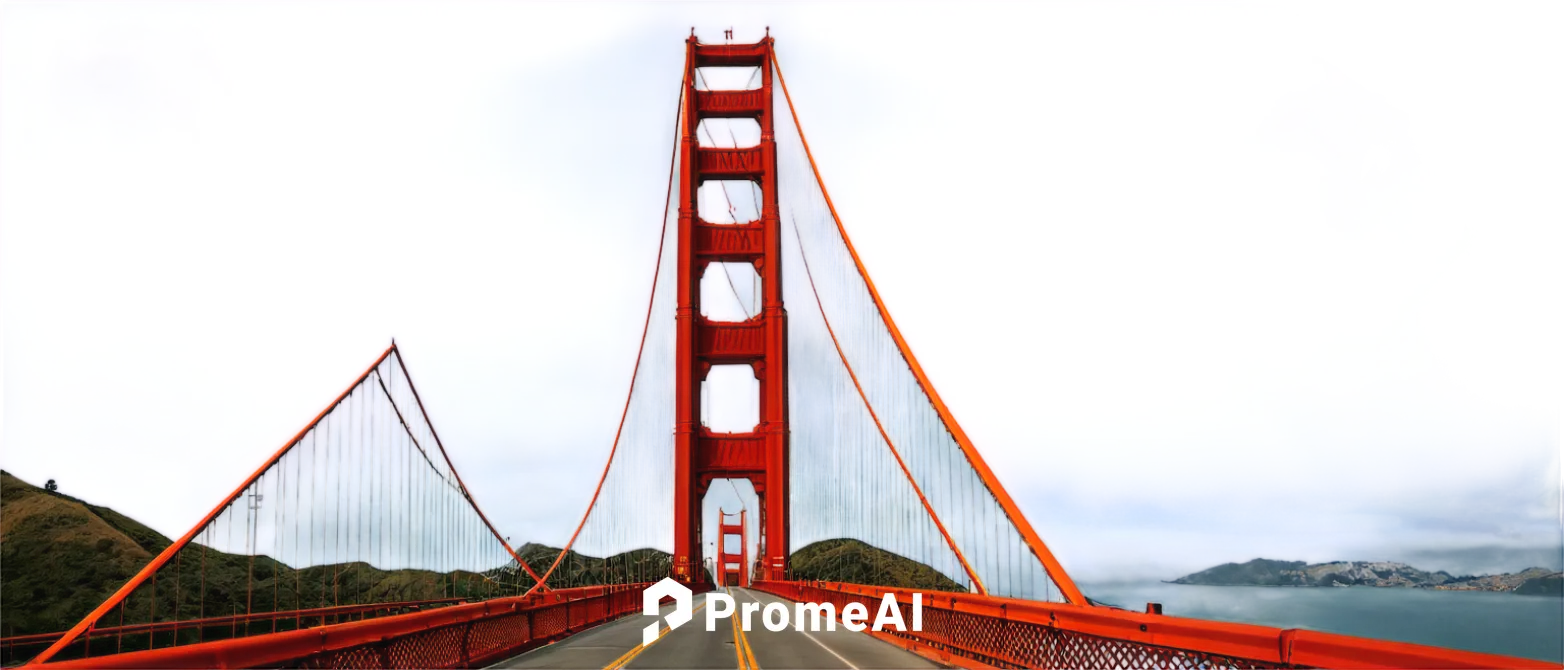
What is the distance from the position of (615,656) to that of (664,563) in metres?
46.5

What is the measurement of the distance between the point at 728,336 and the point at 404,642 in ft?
146

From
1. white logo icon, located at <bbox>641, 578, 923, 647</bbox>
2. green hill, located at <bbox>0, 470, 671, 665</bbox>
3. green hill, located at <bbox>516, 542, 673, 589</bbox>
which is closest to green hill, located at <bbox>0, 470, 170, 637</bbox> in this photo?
green hill, located at <bbox>0, 470, 671, 665</bbox>

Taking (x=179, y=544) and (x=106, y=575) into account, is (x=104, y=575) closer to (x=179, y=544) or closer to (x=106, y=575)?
(x=106, y=575)

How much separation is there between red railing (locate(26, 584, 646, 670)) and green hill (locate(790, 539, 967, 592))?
3941 centimetres

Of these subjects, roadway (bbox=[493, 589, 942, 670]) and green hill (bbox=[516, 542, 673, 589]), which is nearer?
roadway (bbox=[493, 589, 942, 670])

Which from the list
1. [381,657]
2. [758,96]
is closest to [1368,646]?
[381,657]

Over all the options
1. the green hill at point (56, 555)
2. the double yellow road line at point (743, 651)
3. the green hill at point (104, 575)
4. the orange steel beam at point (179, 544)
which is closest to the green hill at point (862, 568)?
the green hill at point (104, 575)

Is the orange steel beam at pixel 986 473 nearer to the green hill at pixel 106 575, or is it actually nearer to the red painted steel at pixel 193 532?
the red painted steel at pixel 193 532

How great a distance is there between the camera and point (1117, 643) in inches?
569

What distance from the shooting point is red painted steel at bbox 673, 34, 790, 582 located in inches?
2338

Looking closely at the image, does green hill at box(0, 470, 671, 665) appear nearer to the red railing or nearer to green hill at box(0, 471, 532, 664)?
green hill at box(0, 471, 532, 664)

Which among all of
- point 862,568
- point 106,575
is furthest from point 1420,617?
point 106,575

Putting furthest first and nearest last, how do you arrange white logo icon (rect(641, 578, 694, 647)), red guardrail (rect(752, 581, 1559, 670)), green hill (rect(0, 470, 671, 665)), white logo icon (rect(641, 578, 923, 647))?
green hill (rect(0, 470, 671, 665)) → white logo icon (rect(641, 578, 694, 647)) → white logo icon (rect(641, 578, 923, 647)) → red guardrail (rect(752, 581, 1559, 670))

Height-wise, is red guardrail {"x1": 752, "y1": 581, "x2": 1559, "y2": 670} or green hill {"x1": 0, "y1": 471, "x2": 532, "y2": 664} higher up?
red guardrail {"x1": 752, "y1": 581, "x2": 1559, "y2": 670}
